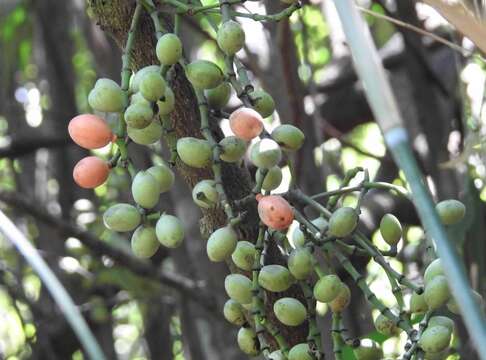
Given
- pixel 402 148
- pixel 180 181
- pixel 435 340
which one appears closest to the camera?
pixel 402 148

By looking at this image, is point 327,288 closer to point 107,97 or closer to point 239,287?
point 239,287

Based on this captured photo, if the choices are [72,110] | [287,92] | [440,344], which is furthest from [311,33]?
[440,344]

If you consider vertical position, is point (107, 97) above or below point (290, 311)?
above

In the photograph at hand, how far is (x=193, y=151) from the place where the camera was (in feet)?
2.11

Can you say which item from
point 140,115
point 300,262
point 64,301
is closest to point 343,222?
point 300,262

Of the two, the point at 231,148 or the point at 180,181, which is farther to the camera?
the point at 180,181

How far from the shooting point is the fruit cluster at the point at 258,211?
631 millimetres

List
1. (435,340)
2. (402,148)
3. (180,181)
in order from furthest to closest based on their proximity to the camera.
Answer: (180,181), (435,340), (402,148)

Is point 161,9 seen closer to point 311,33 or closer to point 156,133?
point 156,133

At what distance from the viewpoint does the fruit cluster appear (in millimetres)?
631

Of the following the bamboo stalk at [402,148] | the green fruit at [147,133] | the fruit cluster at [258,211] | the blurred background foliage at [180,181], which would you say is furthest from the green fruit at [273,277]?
the blurred background foliage at [180,181]

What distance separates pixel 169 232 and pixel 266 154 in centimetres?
8

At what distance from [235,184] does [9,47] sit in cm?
150

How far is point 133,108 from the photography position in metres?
0.63
